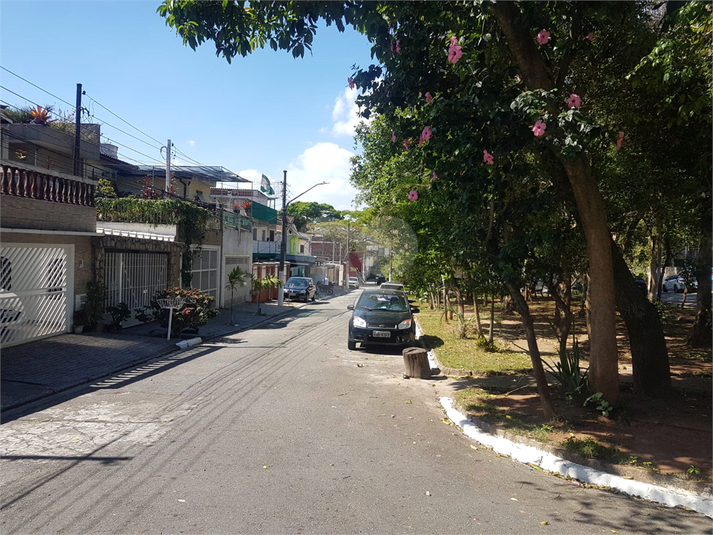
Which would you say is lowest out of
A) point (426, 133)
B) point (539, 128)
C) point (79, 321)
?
point (79, 321)

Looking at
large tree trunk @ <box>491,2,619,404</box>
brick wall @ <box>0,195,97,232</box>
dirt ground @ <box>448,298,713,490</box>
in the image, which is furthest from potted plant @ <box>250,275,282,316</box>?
large tree trunk @ <box>491,2,619,404</box>

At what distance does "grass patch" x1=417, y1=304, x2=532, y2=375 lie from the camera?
11.0 m

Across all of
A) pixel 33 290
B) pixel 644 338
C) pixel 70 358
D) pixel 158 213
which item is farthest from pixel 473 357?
pixel 158 213

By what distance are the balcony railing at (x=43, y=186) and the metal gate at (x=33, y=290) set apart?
3.69 ft

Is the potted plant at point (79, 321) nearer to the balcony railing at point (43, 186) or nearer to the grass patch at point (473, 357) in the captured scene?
the balcony railing at point (43, 186)

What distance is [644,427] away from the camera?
6.30 metres

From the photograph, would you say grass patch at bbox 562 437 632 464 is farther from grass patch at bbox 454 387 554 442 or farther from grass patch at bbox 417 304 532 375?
grass patch at bbox 417 304 532 375

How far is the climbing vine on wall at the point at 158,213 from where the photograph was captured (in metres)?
19.5

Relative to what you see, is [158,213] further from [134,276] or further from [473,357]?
[473,357]

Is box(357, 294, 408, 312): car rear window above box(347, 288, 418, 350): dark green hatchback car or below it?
above

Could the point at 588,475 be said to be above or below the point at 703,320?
below

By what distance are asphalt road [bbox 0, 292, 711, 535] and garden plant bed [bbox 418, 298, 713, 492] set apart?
44 cm

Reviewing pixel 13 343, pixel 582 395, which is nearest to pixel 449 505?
pixel 582 395

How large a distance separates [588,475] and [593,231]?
2.80m
